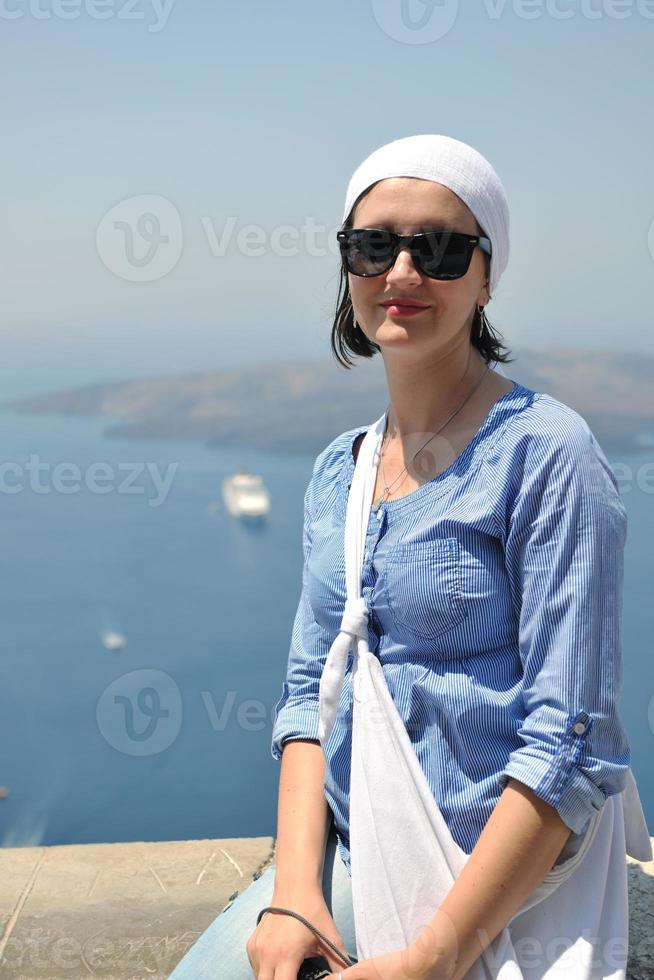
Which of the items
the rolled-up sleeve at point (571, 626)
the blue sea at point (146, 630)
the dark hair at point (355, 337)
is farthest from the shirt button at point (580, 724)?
the blue sea at point (146, 630)

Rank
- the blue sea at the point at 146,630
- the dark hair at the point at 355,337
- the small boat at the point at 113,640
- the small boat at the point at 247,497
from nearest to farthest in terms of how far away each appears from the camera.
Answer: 1. the dark hair at the point at 355,337
2. the blue sea at the point at 146,630
3. the small boat at the point at 113,640
4. the small boat at the point at 247,497

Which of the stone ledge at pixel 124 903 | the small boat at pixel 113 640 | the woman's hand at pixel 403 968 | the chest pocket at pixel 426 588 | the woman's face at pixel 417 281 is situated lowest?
the small boat at pixel 113 640

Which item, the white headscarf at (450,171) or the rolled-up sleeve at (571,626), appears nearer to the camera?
the rolled-up sleeve at (571,626)

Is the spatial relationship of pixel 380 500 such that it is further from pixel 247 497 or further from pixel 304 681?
pixel 247 497

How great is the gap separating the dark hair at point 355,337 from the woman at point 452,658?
0.04 ft

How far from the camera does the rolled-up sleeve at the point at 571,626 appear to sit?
0.97 metres

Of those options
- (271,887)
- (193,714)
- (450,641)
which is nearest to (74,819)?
(193,714)

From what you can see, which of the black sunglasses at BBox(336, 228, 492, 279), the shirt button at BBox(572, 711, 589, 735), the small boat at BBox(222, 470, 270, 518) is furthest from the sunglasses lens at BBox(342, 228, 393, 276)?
the small boat at BBox(222, 470, 270, 518)

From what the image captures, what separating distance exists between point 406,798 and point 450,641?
161 millimetres

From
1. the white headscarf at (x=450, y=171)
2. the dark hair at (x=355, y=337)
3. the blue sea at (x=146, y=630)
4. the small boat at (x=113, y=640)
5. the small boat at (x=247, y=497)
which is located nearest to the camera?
the white headscarf at (x=450, y=171)

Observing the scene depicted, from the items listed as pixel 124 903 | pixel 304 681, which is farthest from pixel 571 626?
pixel 124 903

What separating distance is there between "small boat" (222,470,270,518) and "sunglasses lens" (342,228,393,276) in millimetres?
5369

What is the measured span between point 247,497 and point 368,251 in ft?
18.1

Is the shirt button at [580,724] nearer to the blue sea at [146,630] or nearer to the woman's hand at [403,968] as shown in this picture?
the woman's hand at [403,968]
